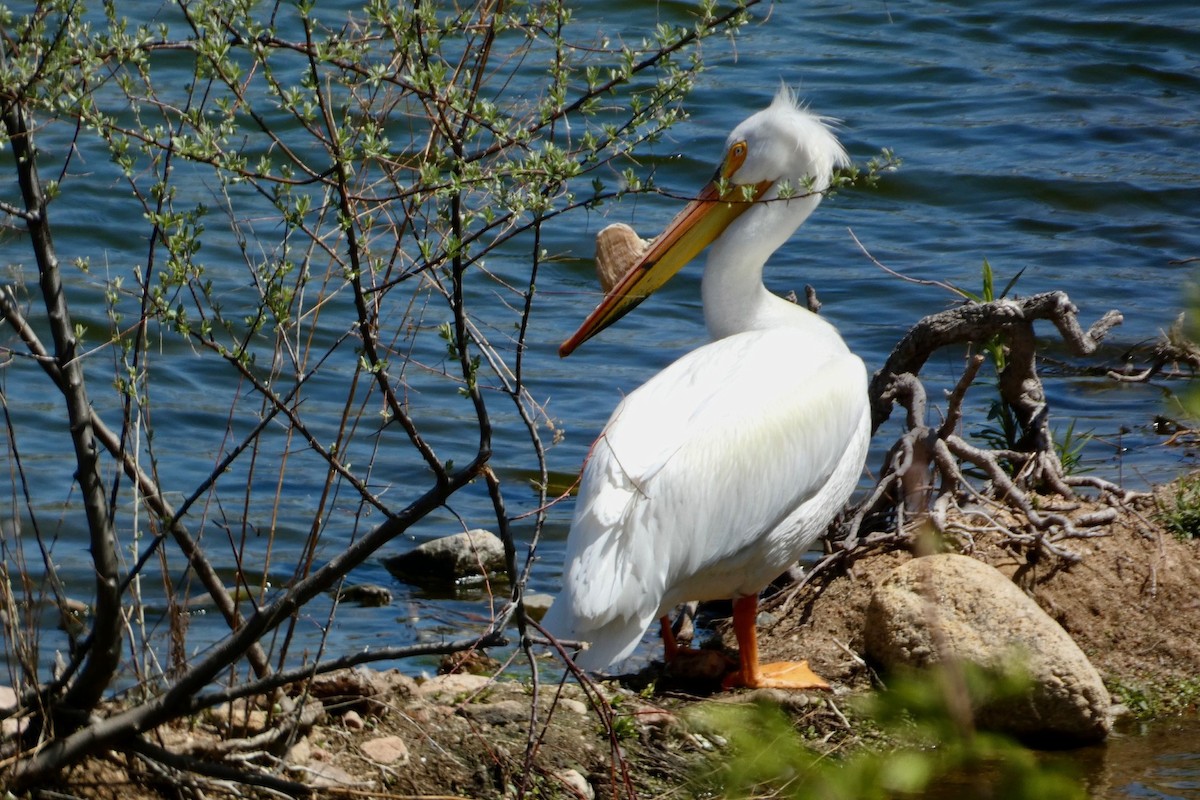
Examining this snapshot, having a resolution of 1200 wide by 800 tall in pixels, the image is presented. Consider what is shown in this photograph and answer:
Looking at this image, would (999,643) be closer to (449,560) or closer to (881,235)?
(449,560)

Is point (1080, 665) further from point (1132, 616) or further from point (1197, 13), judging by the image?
point (1197, 13)

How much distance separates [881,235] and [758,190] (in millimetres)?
4983

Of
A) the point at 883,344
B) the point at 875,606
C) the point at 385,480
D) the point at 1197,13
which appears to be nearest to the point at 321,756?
the point at 875,606

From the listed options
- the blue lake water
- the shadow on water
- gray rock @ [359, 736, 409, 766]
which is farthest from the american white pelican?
the shadow on water

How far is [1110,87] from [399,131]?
598cm

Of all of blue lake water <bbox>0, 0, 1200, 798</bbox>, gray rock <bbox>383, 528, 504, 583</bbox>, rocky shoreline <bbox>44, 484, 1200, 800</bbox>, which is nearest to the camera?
rocky shoreline <bbox>44, 484, 1200, 800</bbox>

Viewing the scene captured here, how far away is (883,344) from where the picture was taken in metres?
7.93

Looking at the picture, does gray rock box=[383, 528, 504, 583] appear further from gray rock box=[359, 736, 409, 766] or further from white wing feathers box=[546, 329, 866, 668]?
gray rock box=[359, 736, 409, 766]

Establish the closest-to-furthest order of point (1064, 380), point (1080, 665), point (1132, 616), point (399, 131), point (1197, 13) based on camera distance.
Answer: point (1080, 665)
point (1132, 616)
point (1064, 380)
point (399, 131)
point (1197, 13)

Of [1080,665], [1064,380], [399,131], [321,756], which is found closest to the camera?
[321,756]

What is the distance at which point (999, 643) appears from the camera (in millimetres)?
3834

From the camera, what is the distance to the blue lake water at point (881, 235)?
20.0 ft

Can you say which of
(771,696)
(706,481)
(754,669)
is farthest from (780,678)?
(706,481)

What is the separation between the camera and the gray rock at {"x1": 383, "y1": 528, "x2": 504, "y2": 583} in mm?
5484
